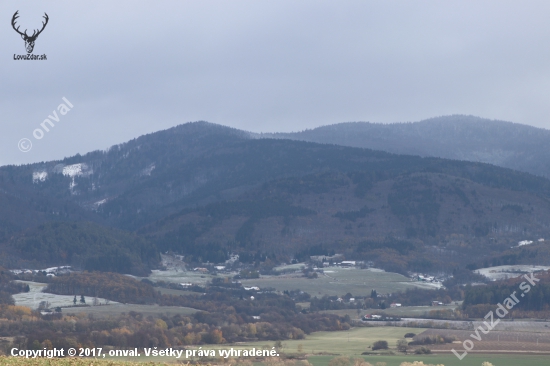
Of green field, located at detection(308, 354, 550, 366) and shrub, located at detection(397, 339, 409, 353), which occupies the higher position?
shrub, located at detection(397, 339, 409, 353)

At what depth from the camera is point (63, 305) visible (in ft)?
599

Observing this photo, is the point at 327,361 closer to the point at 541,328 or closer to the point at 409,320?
the point at 541,328

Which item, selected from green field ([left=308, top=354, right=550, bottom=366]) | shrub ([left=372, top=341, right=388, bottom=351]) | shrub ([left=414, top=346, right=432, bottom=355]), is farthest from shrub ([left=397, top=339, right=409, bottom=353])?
green field ([left=308, top=354, right=550, bottom=366])

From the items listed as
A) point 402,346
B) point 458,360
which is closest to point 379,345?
point 402,346

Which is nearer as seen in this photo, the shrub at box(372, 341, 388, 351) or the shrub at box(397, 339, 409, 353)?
the shrub at box(397, 339, 409, 353)

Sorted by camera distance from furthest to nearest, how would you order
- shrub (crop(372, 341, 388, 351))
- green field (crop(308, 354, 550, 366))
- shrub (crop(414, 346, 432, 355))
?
shrub (crop(372, 341, 388, 351))
shrub (crop(414, 346, 432, 355))
green field (crop(308, 354, 550, 366))

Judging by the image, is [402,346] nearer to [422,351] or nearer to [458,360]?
[422,351]

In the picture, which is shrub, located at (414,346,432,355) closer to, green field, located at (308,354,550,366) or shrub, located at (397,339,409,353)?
shrub, located at (397,339,409,353)

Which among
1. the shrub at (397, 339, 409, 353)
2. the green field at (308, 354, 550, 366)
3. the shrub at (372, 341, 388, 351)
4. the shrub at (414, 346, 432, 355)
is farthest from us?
the shrub at (372, 341, 388, 351)

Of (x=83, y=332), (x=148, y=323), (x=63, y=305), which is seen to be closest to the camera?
(x=83, y=332)

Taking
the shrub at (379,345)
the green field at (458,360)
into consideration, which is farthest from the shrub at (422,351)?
the shrub at (379,345)

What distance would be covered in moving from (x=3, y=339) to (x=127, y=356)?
1911 cm

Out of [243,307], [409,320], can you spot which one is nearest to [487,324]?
[409,320]

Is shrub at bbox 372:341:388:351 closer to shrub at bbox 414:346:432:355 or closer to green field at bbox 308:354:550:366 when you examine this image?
shrub at bbox 414:346:432:355
